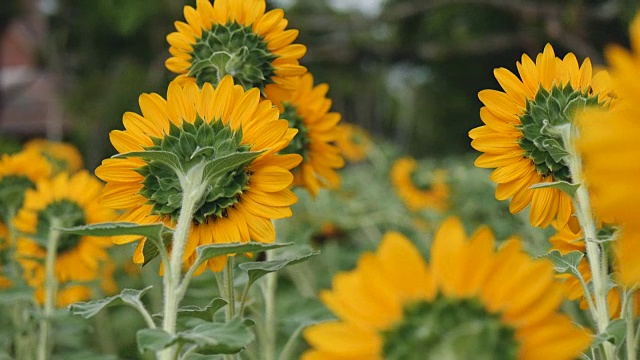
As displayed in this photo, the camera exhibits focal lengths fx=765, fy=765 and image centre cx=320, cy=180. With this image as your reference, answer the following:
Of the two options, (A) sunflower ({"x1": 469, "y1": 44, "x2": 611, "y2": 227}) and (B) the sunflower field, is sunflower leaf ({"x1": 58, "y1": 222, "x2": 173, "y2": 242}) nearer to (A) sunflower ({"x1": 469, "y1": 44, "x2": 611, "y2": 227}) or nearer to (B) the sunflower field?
(B) the sunflower field

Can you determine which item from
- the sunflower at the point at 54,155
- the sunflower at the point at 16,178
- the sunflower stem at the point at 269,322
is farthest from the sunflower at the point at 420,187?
the sunflower stem at the point at 269,322

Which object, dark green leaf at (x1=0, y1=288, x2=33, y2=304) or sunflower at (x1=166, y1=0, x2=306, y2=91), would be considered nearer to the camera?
sunflower at (x1=166, y1=0, x2=306, y2=91)

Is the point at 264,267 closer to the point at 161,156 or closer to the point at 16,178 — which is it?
the point at 161,156

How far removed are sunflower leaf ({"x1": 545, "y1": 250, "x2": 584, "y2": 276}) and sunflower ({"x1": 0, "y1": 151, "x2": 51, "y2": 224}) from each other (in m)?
1.02

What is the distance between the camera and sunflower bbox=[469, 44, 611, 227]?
797 millimetres

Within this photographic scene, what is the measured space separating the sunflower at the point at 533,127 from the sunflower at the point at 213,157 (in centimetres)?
22

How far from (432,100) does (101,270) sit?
10031mm

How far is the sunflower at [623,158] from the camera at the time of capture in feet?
1.55

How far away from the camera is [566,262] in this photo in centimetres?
78

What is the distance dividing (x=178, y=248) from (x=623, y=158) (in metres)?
0.39

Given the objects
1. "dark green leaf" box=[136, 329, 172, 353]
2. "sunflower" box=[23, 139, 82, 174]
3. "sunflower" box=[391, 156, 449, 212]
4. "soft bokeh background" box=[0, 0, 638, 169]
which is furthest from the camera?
"soft bokeh background" box=[0, 0, 638, 169]

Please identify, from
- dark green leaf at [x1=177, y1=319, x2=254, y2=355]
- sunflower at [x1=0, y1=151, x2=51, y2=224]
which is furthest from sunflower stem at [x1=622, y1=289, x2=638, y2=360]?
sunflower at [x1=0, y1=151, x2=51, y2=224]

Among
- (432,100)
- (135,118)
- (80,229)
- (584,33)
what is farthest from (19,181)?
(432,100)

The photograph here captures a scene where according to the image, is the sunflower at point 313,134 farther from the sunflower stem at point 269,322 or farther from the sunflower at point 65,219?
the sunflower at point 65,219
